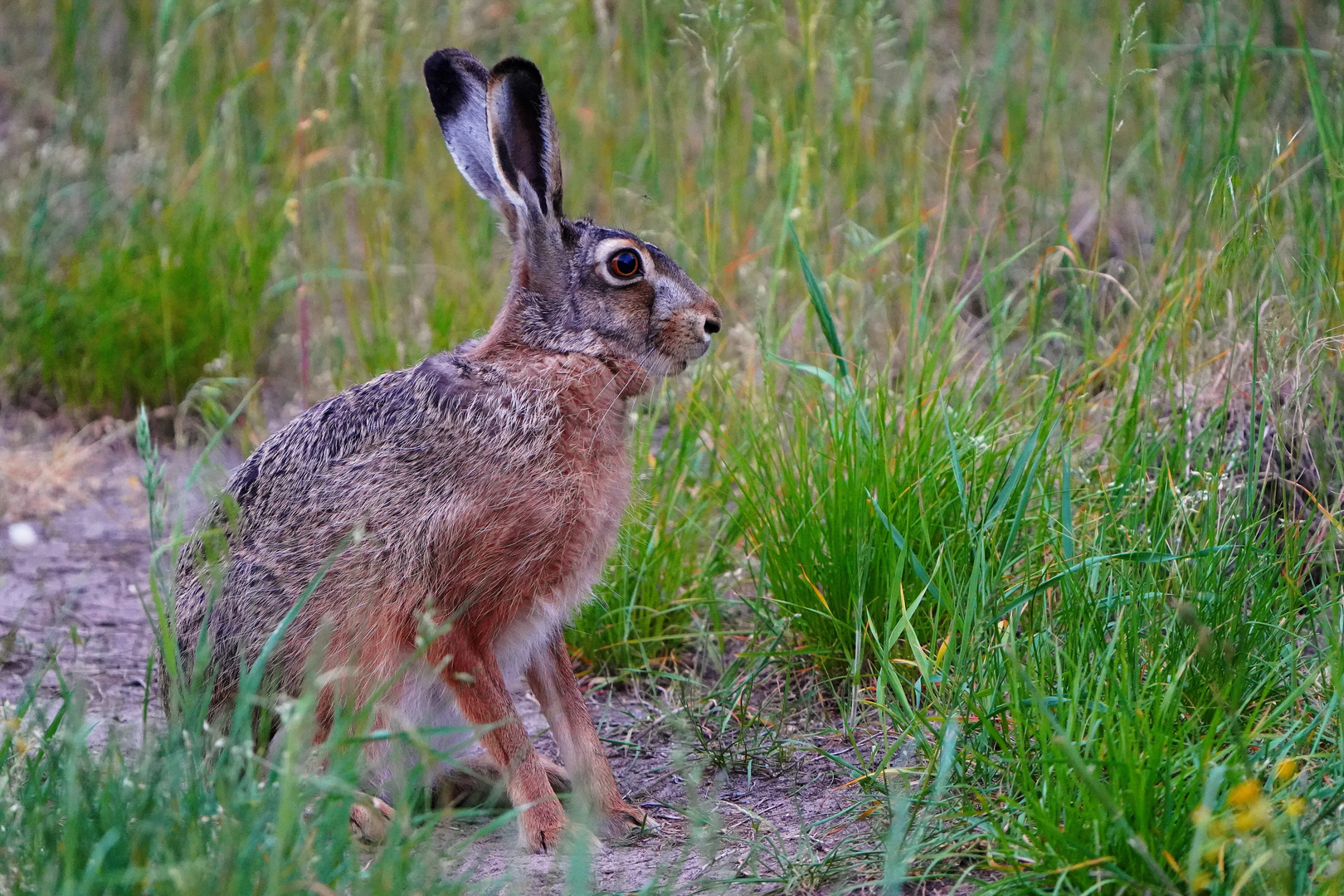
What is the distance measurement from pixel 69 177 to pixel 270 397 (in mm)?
1800

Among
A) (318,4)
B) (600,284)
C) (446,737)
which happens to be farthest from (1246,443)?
(318,4)

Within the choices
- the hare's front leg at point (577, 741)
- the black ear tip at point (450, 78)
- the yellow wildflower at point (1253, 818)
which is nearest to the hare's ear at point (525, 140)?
the black ear tip at point (450, 78)

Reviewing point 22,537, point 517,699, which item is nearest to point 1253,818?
point 517,699

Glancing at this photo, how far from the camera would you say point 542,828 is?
10.6ft

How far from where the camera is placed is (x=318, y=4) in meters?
7.08

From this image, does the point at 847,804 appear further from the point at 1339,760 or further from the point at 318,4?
the point at 318,4

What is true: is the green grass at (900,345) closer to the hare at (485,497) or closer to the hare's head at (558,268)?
the hare's head at (558,268)

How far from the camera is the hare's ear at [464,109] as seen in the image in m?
3.67

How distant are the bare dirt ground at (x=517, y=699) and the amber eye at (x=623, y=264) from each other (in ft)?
4.03

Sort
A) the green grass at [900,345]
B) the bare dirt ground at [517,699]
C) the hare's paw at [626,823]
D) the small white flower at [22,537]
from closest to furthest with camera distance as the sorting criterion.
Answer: the green grass at [900,345] < the bare dirt ground at [517,699] < the hare's paw at [626,823] < the small white flower at [22,537]

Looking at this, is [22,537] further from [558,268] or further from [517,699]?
[558,268]

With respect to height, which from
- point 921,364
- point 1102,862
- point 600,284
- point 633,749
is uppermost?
point 600,284

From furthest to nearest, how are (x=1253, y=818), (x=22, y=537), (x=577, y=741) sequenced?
(x=22, y=537) → (x=577, y=741) → (x=1253, y=818)

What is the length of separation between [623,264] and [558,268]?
0.19m
